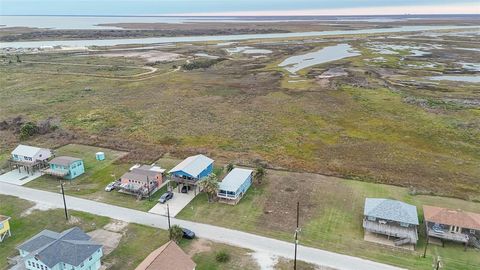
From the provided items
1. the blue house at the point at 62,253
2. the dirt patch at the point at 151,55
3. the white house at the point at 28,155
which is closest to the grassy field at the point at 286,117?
the white house at the point at 28,155

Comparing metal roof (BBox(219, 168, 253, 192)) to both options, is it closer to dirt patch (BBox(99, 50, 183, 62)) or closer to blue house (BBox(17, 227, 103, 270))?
blue house (BBox(17, 227, 103, 270))

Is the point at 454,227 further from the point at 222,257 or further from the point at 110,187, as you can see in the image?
the point at 110,187

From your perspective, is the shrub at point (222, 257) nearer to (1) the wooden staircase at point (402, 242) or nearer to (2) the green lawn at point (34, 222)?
(2) the green lawn at point (34, 222)

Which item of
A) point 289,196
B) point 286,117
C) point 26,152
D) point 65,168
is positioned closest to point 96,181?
point 65,168

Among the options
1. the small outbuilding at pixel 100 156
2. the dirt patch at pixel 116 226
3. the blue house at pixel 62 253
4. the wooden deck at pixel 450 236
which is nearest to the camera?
the blue house at pixel 62 253

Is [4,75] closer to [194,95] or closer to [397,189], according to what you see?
[194,95]

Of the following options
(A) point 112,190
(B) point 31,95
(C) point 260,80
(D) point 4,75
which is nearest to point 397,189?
(A) point 112,190
